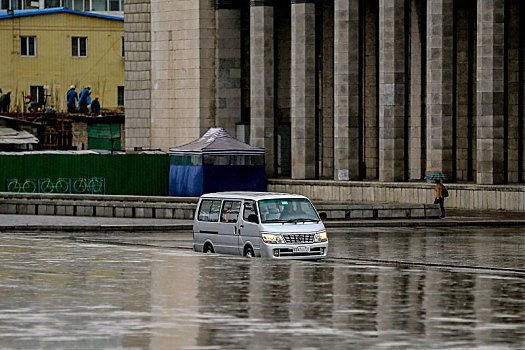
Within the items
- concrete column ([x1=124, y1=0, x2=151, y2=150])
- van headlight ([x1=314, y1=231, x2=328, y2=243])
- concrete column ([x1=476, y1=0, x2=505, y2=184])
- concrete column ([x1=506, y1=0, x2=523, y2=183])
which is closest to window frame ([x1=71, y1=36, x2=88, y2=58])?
concrete column ([x1=124, y1=0, x2=151, y2=150])

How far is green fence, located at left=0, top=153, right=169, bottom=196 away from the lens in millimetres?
58281

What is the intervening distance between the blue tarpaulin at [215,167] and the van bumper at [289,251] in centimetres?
3017

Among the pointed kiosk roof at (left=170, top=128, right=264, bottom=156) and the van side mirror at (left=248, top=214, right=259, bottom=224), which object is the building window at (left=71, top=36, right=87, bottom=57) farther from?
the van side mirror at (left=248, top=214, right=259, bottom=224)

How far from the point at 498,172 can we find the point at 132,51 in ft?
90.2

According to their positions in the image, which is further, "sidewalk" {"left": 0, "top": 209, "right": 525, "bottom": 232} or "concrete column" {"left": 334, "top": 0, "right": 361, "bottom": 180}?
"concrete column" {"left": 334, "top": 0, "right": 361, "bottom": 180}

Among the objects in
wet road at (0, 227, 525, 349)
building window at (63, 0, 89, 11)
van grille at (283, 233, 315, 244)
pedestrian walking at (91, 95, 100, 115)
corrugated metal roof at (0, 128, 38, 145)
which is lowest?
wet road at (0, 227, 525, 349)

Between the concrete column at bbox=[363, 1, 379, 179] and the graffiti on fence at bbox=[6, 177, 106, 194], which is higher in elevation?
the concrete column at bbox=[363, 1, 379, 179]

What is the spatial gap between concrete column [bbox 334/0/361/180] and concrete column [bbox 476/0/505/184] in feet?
29.4

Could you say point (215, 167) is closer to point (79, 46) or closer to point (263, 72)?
point (263, 72)

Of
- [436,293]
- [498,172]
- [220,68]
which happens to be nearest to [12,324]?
[436,293]

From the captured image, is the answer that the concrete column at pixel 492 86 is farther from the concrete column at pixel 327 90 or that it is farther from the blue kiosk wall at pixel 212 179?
the concrete column at pixel 327 90

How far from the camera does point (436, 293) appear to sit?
2003 centimetres

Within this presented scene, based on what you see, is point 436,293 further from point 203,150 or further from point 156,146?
point 156,146

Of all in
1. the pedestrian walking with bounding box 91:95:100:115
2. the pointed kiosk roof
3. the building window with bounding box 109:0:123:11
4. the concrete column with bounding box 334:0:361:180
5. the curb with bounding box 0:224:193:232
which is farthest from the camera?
the building window with bounding box 109:0:123:11
